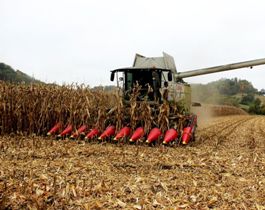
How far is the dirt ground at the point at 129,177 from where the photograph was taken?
451cm

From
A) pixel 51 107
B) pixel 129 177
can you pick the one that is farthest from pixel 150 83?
pixel 129 177

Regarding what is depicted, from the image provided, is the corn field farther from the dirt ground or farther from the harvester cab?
the dirt ground

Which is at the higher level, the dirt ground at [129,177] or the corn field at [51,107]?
the corn field at [51,107]

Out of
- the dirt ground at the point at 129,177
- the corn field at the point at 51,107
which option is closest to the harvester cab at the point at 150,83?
the corn field at the point at 51,107

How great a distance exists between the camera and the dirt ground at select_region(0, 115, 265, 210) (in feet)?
14.8

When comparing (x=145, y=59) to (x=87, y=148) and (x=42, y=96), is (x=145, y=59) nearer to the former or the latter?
(x=42, y=96)

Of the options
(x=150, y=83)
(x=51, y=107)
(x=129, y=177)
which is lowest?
(x=129, y=177)

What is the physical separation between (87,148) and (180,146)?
2.34 metres

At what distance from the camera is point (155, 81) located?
11.2 metres

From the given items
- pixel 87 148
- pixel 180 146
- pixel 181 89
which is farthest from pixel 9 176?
pixel 181 89

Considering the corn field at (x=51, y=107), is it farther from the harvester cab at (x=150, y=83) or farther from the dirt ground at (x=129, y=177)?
the dirt ground at (x=129, y=177)

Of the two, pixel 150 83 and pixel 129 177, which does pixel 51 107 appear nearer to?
pixel 150 83

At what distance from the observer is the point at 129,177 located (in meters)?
5.92

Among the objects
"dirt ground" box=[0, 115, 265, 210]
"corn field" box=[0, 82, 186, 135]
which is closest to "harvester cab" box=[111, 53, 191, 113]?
"corn field" box=[0, 82, 186, 135]
